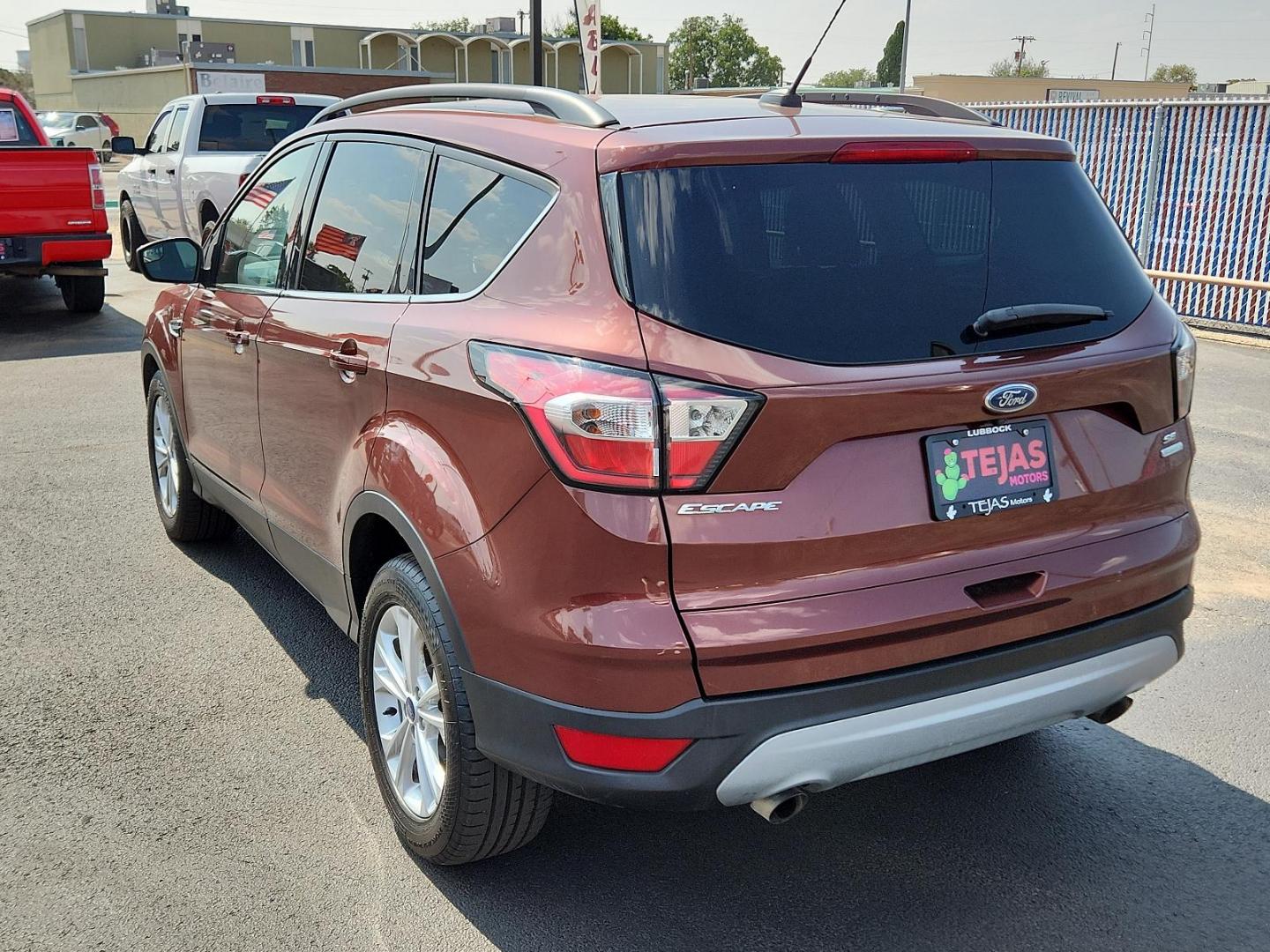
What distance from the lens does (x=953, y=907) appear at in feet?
9.75

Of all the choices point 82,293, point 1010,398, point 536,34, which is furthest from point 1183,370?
point 82,293

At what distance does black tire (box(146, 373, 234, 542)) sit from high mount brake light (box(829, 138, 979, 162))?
3517 mm

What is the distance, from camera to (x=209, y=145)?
1347 centimetres

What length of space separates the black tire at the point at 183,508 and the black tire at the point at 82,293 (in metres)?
7.73

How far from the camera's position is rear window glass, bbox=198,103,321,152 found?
13453 millimetres

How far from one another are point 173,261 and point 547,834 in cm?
284

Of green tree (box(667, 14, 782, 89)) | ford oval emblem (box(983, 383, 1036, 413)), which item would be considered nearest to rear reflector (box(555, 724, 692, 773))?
ford oval emblem (box(983, 383, 1036, 413))

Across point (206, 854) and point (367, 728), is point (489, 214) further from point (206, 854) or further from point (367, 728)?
point (206, 854)

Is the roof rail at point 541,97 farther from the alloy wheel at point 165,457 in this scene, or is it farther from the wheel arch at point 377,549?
the alloy wheel at point 165,457

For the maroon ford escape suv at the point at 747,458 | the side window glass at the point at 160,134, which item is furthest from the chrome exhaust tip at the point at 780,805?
the side window glass at the point at 160,134

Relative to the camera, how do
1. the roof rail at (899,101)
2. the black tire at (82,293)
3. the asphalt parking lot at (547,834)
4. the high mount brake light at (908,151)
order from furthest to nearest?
the black tire at (82,293), the roof rail at (899,101), the asphalt parking lot at (547,834), the high mount brake light at (908,151)

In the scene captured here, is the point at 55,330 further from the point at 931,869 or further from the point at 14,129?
the point at 931,869

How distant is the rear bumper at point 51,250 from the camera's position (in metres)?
11.1

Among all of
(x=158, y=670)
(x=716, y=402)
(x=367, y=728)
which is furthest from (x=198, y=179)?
(x=716, y=402)
